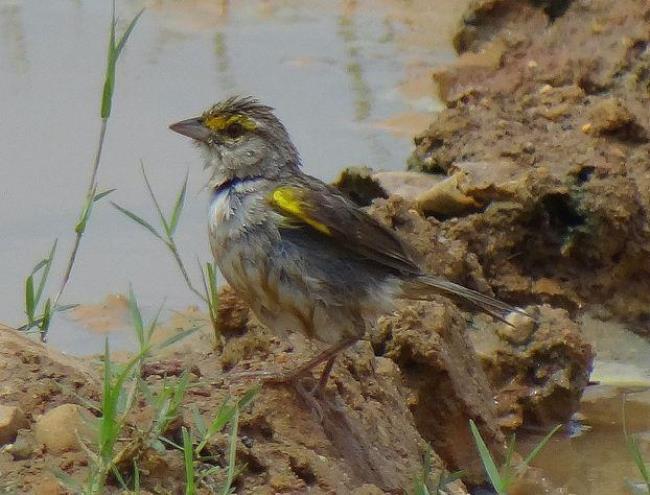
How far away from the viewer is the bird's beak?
536 centimetres

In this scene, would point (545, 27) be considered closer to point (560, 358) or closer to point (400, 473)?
point (560, 358)

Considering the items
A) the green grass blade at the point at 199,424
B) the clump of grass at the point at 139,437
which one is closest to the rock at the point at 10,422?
the clump of grass at the point at 139,437

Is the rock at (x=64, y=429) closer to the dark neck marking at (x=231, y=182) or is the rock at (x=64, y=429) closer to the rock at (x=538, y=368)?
the dark neck marking at (x=231, y=182)

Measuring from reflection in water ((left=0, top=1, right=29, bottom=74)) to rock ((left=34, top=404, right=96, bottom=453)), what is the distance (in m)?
5.67

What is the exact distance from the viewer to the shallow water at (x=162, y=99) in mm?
7035

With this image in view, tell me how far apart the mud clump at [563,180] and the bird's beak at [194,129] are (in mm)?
1623

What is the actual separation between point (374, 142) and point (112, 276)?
214 cm

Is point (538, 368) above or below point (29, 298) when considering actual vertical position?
below

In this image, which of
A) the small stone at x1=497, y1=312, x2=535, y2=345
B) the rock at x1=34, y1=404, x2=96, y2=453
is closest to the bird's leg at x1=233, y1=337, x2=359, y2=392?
the rock at x1=34, y1=404, x2=96, y2=453

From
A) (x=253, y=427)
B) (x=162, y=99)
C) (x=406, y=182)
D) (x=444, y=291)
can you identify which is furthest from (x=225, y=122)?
(x=162, y=99)

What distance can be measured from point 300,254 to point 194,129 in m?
0.74

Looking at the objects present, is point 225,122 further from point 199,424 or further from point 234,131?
point 199,424

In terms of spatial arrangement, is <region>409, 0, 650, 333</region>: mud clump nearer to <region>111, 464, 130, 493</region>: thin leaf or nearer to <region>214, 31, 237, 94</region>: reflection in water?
<region>214, 31, 237, 94</region>: reflection in water

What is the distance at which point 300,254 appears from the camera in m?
4.93
